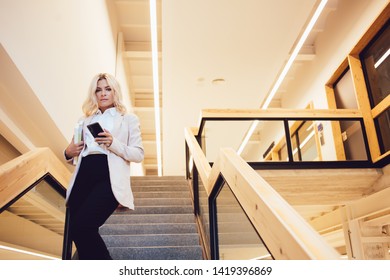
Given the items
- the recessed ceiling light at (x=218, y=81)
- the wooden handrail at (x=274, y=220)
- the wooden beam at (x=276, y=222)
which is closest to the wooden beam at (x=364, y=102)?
the recessed ceiling light at (x=218, y=81)

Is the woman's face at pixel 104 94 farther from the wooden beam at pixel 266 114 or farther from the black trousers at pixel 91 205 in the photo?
the wooden beam at pixel 266 114

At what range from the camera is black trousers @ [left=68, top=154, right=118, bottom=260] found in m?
1.79

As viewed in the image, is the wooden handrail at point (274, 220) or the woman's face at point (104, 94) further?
the woman's face at point (104, 94)

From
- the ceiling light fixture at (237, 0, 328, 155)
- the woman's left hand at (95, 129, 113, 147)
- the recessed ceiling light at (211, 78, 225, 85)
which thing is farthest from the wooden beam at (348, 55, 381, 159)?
the woman's left hand at (95, 129, 113, 147)

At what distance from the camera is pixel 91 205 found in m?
1.81

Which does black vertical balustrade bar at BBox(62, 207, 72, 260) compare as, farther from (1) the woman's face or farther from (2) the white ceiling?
(2) the white ceiling

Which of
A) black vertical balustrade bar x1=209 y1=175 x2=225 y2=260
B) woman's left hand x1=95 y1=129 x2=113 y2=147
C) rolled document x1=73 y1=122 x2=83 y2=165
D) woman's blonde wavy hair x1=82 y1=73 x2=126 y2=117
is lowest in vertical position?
black vertical balustrade bar x1=209 y1=175 x2=225 y2=260

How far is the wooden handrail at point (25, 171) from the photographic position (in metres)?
1.80

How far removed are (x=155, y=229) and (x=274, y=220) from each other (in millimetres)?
2448

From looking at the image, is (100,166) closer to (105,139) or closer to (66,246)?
(105,139)

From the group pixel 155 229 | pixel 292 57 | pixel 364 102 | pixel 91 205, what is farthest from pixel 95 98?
pixel 292 57

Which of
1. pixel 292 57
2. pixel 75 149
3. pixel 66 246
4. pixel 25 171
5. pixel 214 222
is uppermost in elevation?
pixel 292 57

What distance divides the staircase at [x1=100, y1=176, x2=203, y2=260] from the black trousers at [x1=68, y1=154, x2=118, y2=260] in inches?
6.2

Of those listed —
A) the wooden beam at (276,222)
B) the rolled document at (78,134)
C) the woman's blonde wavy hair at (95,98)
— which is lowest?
the wooden beam at (276,222)
